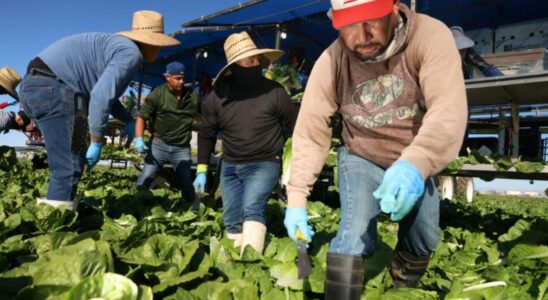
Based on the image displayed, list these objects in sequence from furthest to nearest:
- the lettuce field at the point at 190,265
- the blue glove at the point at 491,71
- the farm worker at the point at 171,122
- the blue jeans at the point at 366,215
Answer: the farm worker at the point at 171,122
the blue glove at the point at 491,71
the blue jeans at the point at 366,215
the lettuce field at the point at 190,265

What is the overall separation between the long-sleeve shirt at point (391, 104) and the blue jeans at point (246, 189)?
1.28 meters

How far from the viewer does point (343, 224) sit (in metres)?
2.11

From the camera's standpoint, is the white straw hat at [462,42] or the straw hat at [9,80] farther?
the white straw hat at [462,42]

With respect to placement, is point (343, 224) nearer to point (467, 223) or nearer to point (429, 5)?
point (467, 223)

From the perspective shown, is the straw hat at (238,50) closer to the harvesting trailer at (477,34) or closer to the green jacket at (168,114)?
the green jacket at (168,114)

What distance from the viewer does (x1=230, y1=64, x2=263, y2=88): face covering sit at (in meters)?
3.72

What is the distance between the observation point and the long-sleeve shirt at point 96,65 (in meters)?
3.21

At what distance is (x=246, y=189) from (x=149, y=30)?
165 centimetres

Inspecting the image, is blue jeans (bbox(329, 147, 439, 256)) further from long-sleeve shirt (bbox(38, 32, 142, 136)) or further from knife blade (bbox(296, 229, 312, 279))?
long-sleeve shirt (bbox(38, 32, 142, 136))

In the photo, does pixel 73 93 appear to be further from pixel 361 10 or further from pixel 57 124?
pixel 361 10

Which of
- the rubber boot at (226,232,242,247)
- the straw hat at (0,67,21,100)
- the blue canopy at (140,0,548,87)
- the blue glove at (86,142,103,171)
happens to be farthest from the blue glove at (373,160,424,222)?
the blue canopy at (140,0,548,87)

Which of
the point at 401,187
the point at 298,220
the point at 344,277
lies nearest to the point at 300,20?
the point at 298,220

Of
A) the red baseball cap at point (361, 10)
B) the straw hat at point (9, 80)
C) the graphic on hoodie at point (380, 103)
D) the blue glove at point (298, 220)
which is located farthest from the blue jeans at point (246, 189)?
the straw hat at point (9, 80)

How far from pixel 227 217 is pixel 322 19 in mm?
7293
